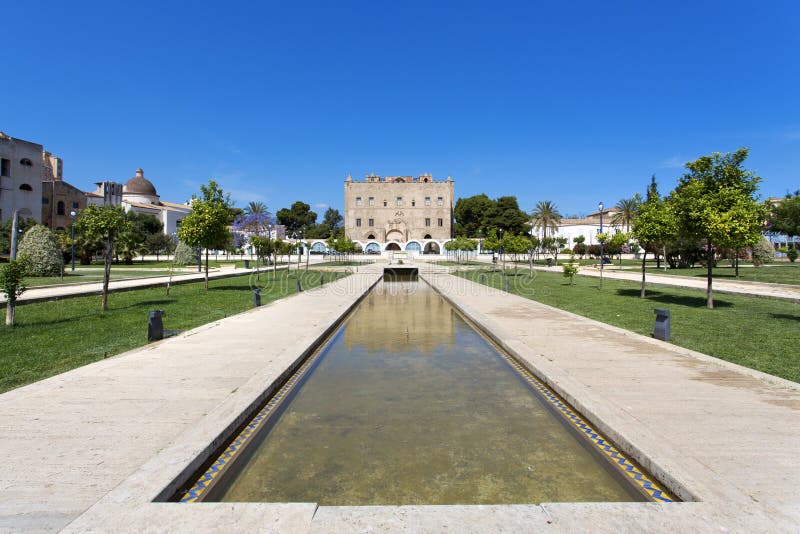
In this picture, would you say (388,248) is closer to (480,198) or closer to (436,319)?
(480,198)

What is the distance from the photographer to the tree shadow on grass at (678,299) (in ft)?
47.5

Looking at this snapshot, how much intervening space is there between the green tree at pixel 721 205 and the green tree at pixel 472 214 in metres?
70.5

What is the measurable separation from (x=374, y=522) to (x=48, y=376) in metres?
5.61

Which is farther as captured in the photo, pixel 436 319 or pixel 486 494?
pixel 436 319

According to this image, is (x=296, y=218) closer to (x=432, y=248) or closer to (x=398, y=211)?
(x=398, y=211)

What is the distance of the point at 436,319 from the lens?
12.3 m

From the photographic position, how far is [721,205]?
13.2 meters

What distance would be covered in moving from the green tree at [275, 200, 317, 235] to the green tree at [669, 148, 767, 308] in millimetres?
95198

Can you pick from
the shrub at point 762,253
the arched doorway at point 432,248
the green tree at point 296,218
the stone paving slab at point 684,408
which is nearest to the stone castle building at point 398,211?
the arched doorway at point 432,248

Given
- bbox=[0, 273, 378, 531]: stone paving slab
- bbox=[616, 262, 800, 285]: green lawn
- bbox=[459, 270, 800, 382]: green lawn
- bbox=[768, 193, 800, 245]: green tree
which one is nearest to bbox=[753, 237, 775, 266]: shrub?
bbox=[616, 262, 800, 285]: green lawn

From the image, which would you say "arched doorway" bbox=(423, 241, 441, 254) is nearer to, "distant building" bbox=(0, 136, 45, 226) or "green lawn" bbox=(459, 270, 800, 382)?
"distant building" bbox=(0, 136, 45, 226)

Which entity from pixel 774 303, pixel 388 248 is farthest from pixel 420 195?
pixel 774 303

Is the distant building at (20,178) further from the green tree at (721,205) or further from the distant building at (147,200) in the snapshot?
the green tree at (721,205)

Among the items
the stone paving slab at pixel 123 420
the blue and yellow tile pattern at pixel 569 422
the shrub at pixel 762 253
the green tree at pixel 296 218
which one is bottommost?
the blue and yellow tile pattern at pixel 569 422
